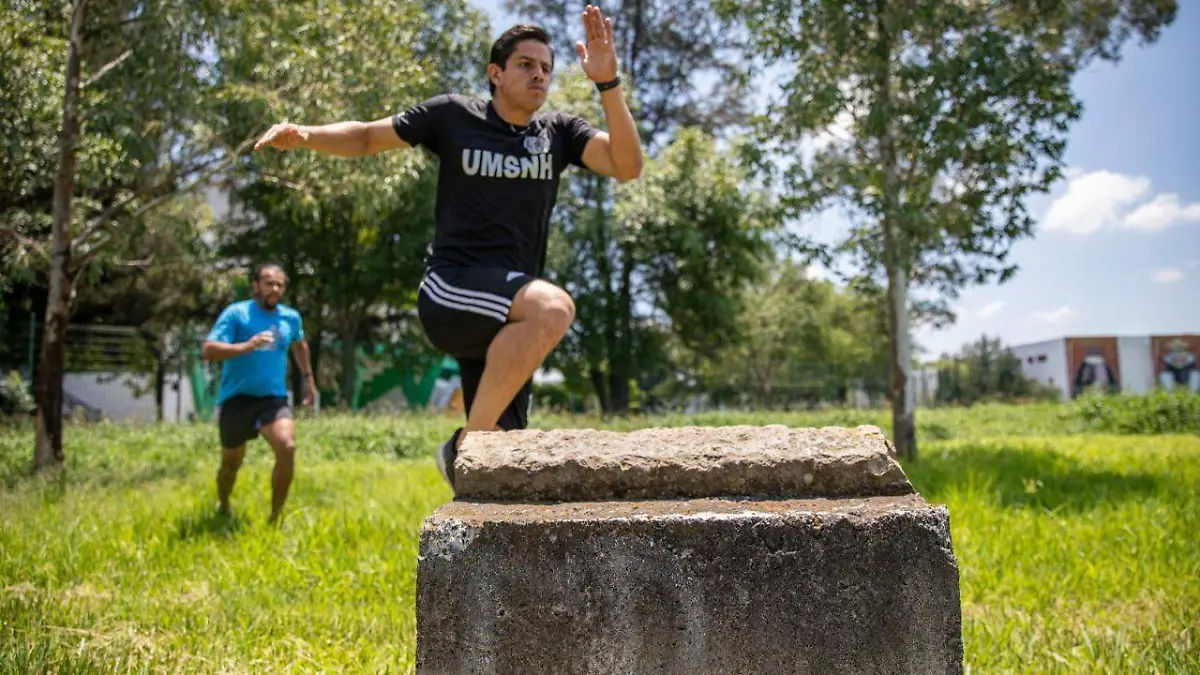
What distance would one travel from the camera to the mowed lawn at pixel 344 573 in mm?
3039

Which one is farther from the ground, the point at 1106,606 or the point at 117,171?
the point at 117,171

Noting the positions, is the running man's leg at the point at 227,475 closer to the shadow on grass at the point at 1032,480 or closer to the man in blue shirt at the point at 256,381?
the man in blue shirt at the point at 256,381

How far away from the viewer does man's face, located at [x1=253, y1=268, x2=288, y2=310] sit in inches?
257

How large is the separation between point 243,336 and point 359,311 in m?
17.3

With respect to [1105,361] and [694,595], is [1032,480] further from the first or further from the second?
[1105,361]

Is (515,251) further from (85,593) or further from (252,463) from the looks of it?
(252,463)

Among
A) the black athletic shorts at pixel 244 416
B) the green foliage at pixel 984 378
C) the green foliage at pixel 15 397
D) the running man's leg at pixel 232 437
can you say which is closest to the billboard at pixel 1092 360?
the green foliage at pixel 984 378

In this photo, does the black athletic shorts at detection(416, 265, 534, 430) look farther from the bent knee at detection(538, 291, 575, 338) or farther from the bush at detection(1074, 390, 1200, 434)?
the bush at detection(1074, 390, 1200, 434)

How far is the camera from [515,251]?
136 inches

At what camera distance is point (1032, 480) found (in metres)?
7.00

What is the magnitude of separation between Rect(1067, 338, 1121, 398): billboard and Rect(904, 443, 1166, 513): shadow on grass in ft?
116

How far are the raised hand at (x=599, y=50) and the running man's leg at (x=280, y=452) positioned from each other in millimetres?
3991

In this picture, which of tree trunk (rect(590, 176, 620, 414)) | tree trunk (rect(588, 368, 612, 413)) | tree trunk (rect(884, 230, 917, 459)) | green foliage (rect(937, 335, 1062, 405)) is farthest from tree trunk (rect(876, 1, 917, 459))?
green foliage (rect(937, 335, 1062, 405))

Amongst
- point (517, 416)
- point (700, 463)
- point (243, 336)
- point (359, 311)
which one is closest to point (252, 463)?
point (243, 336)
